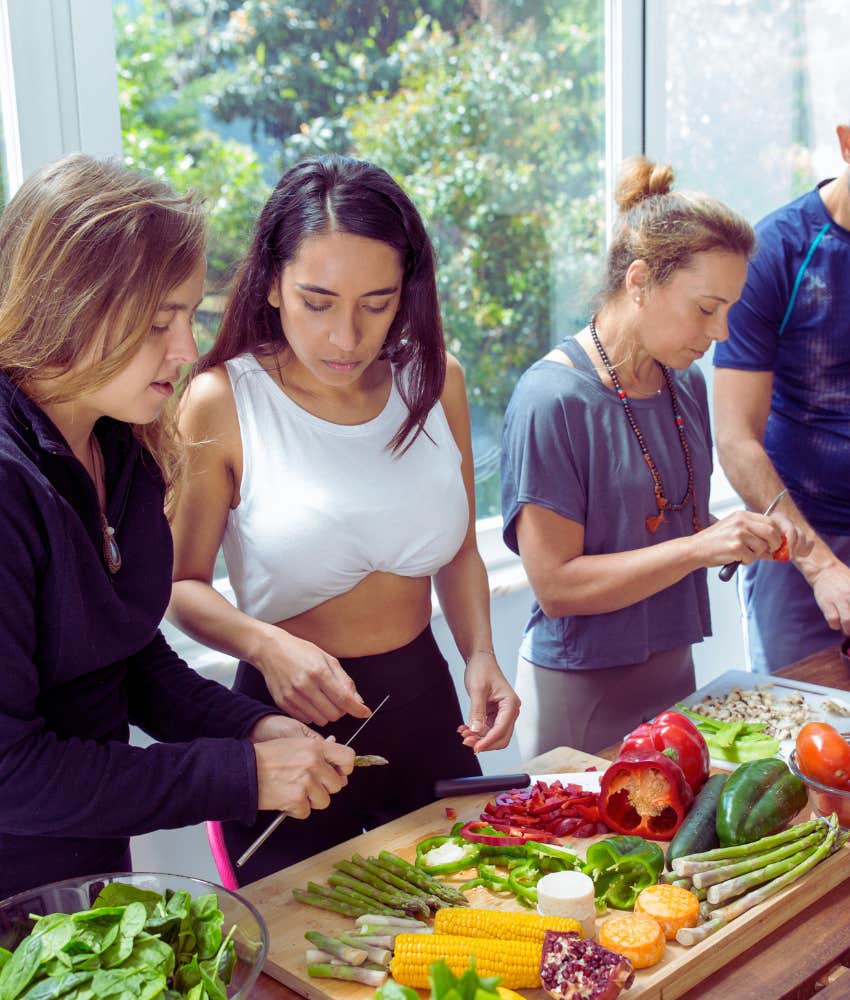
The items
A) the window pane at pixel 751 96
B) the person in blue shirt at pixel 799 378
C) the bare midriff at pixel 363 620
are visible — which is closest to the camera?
the bare midriff at pixel 363 620

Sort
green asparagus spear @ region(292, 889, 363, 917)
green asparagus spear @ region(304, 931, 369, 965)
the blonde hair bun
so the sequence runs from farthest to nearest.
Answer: the blonde hair bun
green asparagus spear @ region(292, 889, 363, 917)
green asparagus spear @ region(304, 931, 369, 965)

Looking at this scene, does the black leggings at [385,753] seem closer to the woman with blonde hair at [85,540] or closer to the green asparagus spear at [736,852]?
the woman with blonde hair at [85,540]

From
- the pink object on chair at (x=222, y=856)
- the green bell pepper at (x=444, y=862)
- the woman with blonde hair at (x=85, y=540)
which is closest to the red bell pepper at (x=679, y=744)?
the green bell pepper at (x=444, y=862)

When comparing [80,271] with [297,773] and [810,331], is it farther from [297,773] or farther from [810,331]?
[810,331]

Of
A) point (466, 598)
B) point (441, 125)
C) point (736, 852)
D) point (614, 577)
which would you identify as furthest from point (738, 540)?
point (441, 125)

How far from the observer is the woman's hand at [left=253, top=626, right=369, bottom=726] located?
1641 millimetres

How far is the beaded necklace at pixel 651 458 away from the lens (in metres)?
2.24

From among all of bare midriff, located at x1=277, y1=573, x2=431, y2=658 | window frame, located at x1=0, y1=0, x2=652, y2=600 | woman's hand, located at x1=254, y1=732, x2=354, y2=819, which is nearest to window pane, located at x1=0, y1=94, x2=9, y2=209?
window frame, located at x1=0, y1=0, x2=652, y2=600

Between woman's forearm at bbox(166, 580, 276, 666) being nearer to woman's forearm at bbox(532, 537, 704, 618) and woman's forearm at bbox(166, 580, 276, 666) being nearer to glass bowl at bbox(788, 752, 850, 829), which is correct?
woman's forearm at bbox(532, 537, 704, 618)

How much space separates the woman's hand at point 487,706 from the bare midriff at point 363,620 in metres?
0.14

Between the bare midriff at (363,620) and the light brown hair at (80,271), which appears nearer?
the light brown hair at (80,271)

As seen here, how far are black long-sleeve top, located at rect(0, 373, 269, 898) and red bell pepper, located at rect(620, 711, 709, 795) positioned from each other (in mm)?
Answer: 650

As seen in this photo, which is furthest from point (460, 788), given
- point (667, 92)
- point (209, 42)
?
point (667, 92)

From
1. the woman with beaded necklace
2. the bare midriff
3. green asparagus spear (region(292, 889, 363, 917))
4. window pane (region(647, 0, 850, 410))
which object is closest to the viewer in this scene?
green asparagus spear (region(292, 889, 363, 917))
